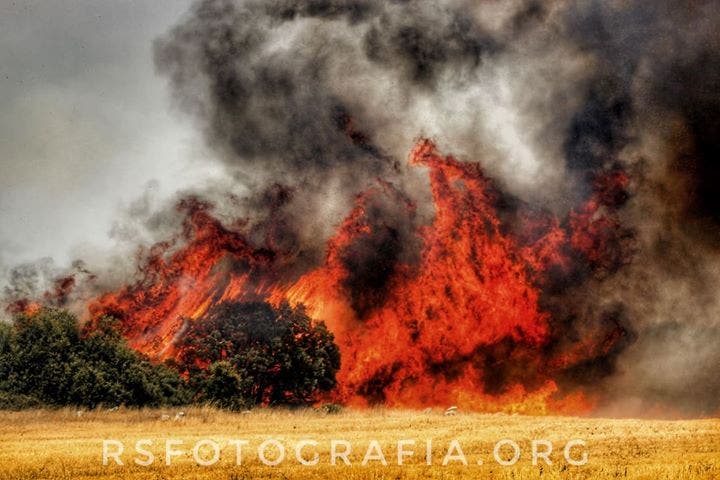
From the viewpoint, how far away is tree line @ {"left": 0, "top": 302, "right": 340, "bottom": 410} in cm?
4038

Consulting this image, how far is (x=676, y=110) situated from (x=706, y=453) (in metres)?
32.3

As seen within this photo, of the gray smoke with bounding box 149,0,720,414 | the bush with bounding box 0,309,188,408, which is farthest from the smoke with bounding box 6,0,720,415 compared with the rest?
the bush with bounding box 0,309,188,408

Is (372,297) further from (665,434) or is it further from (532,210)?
(665,434)

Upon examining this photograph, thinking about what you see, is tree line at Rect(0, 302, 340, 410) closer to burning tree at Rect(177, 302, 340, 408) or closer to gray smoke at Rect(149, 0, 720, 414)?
burning tree at Rect(177, 302, 340, 408)

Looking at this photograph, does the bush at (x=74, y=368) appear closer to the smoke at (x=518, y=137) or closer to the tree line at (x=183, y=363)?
the tree line at (x=183, y=363)

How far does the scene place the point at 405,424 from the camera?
32625 mm

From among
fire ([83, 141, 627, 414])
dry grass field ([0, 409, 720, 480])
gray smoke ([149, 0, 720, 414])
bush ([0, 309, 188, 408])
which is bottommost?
dry grass field ([0, 409, 720, 480])

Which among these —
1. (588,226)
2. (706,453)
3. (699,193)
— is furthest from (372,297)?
(706,453)

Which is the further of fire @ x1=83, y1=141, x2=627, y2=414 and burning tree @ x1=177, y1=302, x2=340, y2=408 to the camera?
fire @ x1=83, y1=141, x2=627, y2=414

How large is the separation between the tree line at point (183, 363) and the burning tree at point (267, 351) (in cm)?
6

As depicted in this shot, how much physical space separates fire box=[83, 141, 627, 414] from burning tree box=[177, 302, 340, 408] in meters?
2.09

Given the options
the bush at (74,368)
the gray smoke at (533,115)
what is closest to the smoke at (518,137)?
the gray smoke at (533,115)

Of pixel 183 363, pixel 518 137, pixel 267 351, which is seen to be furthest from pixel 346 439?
pixel 518 137

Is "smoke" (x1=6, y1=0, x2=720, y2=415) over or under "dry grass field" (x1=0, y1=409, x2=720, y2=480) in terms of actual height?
over
